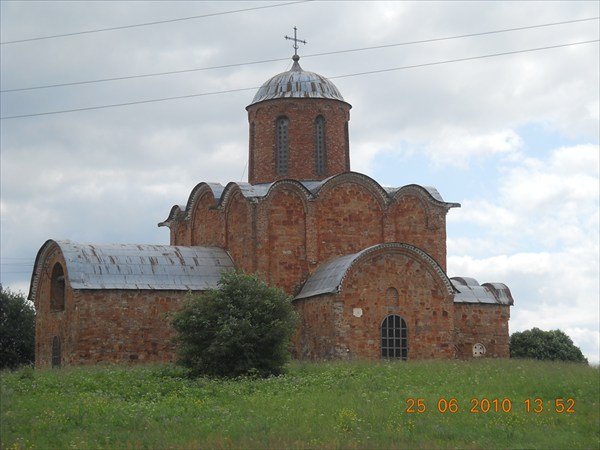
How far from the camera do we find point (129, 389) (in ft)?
68.3

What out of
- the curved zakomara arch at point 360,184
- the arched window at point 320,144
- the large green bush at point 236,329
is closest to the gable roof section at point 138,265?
the curved zakomara arch at point 360,184

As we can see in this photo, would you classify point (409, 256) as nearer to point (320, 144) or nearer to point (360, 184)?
point (360, 184)

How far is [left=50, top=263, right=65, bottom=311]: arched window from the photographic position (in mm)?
30219

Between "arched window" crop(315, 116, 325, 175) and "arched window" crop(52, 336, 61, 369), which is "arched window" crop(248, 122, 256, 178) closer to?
"arched window" crop(315, 116, 325, 175)

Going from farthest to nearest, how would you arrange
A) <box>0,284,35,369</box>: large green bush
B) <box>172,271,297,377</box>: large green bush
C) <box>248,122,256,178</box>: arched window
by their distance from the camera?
<box>0,284,35,369</box>: large green bush
<box>248,122,256,178</box>: arched window
<box>172,271,297,377</box>: large green bush

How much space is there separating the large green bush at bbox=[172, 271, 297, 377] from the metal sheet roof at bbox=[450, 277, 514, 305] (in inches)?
378

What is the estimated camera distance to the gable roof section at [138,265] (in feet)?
93.3

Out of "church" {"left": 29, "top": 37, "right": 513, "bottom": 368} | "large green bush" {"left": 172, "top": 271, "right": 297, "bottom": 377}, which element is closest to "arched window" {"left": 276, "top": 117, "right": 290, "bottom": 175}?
"church" {"left": 29, "top": 37, "right": 513, "bottom": 368}

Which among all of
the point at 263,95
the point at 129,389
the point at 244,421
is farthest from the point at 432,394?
the point at 263,95

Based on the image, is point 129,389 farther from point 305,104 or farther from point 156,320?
point 305,104

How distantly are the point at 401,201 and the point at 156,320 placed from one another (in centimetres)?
870

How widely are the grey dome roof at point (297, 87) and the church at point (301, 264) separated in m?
0.05

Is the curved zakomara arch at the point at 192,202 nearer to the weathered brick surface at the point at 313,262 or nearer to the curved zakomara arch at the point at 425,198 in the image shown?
the weathered brick surface at the point at 313,262

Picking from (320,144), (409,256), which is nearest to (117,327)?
(409,256)
